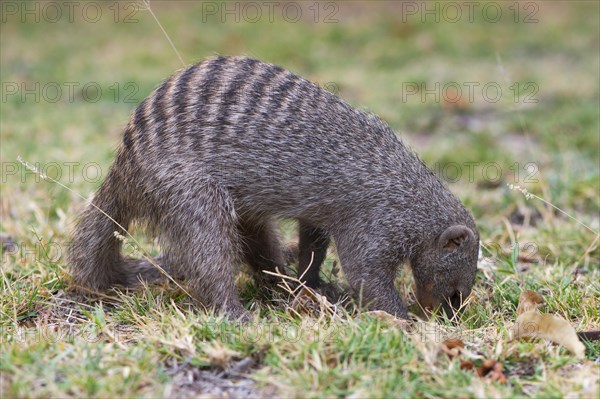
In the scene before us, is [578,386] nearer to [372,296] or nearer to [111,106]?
[372,296]

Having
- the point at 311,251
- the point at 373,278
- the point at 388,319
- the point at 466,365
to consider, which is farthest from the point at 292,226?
the point at 466,365

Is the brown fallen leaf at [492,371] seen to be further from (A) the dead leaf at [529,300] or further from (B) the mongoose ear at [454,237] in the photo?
(B) the mongoose ear at [454,237]

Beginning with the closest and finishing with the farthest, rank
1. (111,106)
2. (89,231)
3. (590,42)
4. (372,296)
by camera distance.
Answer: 1. (372,296)
2. (89,231)
3. (111,106)
4. (590,42)

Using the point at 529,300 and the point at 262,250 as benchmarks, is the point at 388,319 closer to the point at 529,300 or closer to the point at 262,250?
the point at 529,300

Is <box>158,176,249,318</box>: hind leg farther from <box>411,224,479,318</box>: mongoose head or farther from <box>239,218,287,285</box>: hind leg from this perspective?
<box>411,224,479,318</box>: mongoose head

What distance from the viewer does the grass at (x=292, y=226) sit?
113 inches

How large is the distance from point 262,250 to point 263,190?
1.75 ft

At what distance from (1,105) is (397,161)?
6.39m

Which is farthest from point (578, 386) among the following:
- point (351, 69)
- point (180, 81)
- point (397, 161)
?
point (351, 69)

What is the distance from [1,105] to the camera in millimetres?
8945

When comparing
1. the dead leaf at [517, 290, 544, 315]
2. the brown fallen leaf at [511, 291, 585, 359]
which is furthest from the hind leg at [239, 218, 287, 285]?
the brown fallen leaf at [511, 291, 585, 359]

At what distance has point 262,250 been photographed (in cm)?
436

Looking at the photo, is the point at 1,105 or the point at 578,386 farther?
the point at 1,105

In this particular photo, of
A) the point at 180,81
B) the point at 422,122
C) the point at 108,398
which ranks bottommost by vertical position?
the point at 422,122
